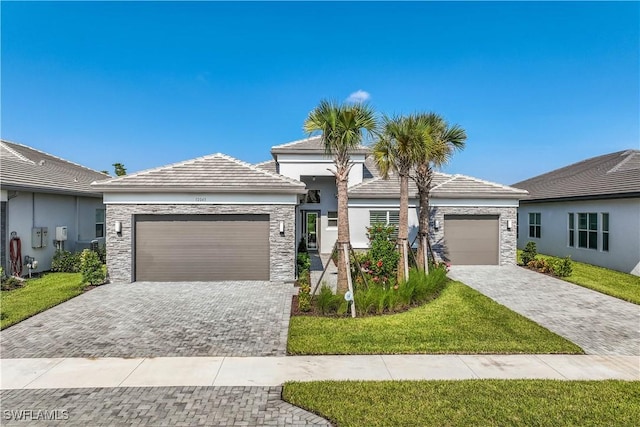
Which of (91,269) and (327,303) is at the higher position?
(91,269)

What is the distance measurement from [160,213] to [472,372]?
426 inches

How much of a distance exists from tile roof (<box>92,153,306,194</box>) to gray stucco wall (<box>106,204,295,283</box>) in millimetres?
621

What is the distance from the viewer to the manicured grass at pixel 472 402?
14.5 feet

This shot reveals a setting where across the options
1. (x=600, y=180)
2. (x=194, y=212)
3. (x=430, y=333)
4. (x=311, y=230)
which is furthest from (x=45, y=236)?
(x=600, y=180)

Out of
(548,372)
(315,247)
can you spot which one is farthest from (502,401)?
(315,247)

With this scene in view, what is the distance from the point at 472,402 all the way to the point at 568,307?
6819 millimetres

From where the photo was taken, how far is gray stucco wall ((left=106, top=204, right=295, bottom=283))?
39.8 feet

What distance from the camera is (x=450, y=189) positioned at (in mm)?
16125

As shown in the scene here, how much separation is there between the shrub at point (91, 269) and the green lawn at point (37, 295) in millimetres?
298

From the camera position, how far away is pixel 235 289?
37.1 feet

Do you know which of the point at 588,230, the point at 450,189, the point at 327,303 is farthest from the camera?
the point at 588,230

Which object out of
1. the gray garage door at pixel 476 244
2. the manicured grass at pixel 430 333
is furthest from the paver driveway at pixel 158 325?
the gray garage door at pixel 476 244

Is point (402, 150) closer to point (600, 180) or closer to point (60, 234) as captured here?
point (600, 180)

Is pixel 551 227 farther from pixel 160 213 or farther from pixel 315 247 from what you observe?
pixel 160 213
